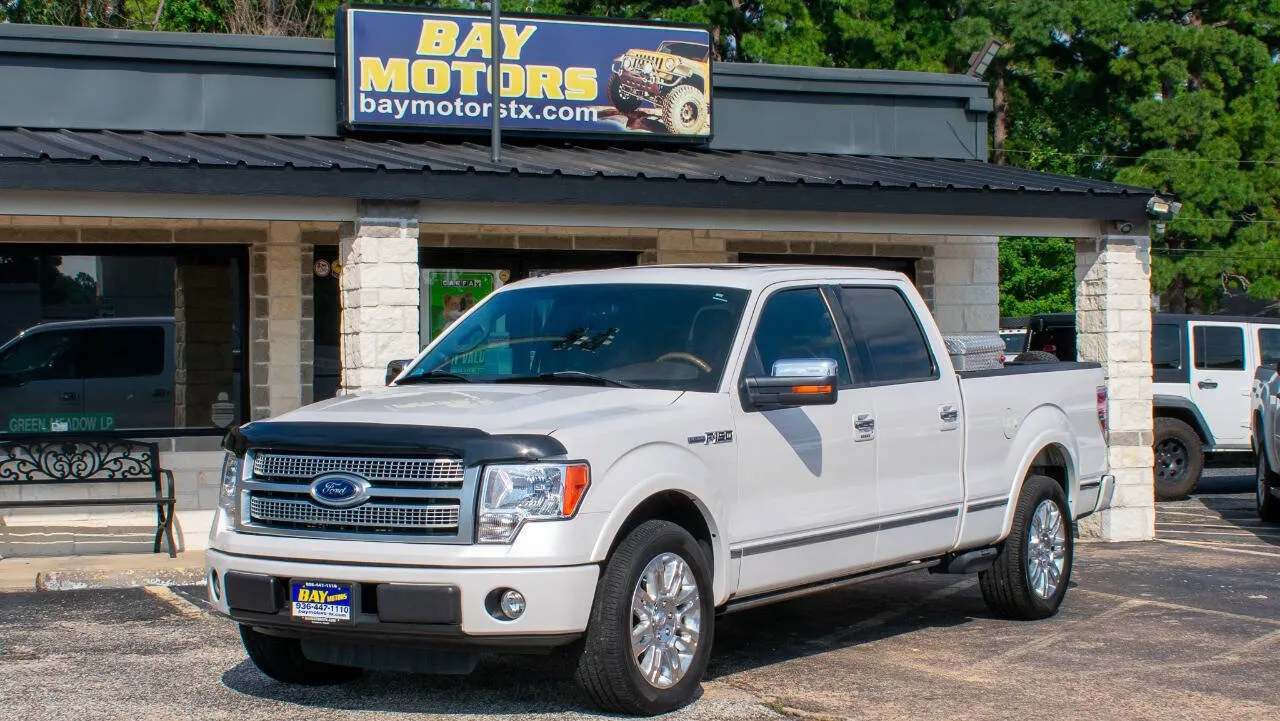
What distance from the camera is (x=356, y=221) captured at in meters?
11.7

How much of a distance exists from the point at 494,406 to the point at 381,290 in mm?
5198

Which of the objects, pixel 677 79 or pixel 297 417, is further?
pixel 677 79

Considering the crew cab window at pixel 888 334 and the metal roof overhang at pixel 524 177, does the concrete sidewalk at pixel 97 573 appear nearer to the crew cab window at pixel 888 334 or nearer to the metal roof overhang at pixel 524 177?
the metal roof overhang at pixel 524 177

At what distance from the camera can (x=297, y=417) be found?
6.84 metres

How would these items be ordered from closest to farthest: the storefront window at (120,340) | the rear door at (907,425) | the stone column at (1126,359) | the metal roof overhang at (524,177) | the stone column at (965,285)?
the rear door at (907,425) → the metal roof overhang at (524,177) → the stone column at (1126,359) → the storefront window at (120,340) → the stone column at (965,285)

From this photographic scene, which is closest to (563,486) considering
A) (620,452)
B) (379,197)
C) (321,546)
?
(620,452)

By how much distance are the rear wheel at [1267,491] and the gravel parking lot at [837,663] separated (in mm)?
3870

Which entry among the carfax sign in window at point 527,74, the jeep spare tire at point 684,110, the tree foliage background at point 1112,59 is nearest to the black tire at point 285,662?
the carfax sign in window at point 527,74

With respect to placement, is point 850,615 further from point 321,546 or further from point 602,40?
point 602,40

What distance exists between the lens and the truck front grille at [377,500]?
6285 millimetres

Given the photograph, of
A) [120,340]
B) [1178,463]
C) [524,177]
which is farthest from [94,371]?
[1178,463]

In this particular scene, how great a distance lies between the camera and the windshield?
24.2 feet

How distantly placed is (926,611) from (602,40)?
703cm

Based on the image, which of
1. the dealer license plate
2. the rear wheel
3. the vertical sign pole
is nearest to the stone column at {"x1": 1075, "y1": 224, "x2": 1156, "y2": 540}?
the rear wheel
